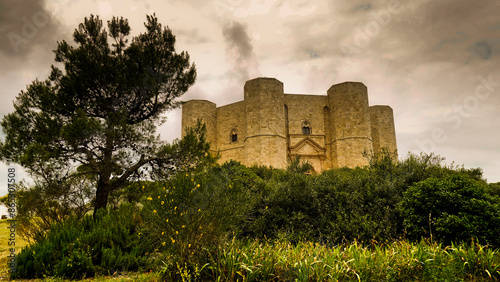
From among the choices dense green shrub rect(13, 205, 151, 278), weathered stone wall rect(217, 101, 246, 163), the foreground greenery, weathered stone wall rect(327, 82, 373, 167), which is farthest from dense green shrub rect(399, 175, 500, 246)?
weathered stone wall rect(217, 101, 246, 163)

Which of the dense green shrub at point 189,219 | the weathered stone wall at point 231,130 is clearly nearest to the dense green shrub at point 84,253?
the dense green shrub at point 189,219

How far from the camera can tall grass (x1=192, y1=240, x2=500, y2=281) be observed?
3.61 metres

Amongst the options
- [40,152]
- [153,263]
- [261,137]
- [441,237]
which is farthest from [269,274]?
[261,137]

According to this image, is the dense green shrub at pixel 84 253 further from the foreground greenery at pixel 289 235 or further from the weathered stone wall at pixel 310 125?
the weathered stone wall at pixel 310 125

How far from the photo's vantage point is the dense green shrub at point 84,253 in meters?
4.38

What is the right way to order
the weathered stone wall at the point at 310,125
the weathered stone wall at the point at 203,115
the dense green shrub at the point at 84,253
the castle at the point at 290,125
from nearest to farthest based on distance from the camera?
the dense green shrub at the point at 84,253 < the castle at the point at 290,125 < the weathered stone wall at the point at 310,125 < the weathered stone wall at the point at 203,115

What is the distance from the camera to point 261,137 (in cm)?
2308

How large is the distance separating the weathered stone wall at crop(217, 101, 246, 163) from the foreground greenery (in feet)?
61.1

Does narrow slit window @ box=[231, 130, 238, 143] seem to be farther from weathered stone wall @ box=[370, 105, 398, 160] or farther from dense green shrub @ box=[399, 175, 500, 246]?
dense green shrub @ box=[399, 175, 500, 246]

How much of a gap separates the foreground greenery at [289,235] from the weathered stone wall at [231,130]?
18.6 m

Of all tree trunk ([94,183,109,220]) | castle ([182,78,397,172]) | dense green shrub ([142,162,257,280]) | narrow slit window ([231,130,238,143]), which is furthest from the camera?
narrow slit window ([231,130,238,143])

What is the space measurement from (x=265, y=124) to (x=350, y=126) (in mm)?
7173

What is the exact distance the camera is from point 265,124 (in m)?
23.3

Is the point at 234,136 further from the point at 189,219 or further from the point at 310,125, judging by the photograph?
the point at 189,219
